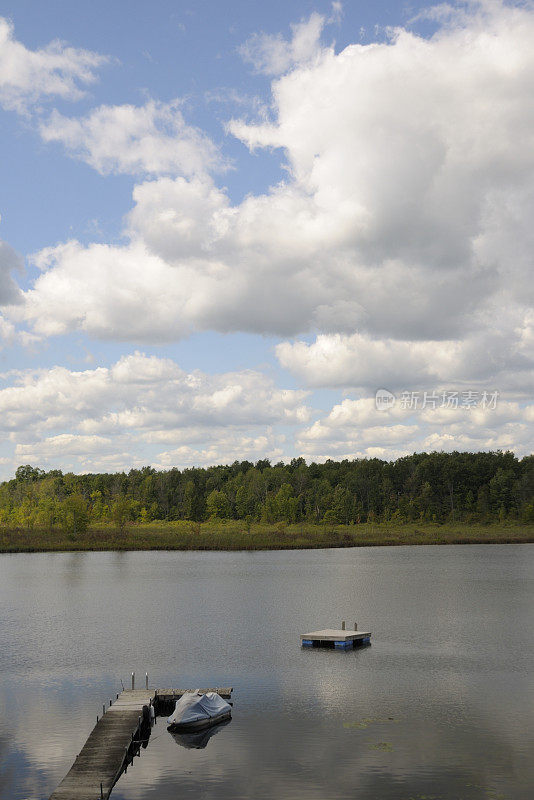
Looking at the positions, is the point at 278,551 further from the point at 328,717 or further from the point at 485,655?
the point at 328,717

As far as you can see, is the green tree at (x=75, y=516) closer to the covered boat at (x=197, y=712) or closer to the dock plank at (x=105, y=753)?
the dock plank at (x=105, y=753)

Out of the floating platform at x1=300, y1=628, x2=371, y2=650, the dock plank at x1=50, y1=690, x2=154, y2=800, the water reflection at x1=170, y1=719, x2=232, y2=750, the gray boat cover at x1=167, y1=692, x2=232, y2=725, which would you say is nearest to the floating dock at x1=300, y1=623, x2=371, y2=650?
the floating platform at x1=300, y1=628, x2=371, y2=650

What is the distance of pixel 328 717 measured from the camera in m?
31.7

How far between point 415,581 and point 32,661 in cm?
5108

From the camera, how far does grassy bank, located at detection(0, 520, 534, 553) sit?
5699 inches

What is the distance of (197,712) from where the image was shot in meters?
31.0

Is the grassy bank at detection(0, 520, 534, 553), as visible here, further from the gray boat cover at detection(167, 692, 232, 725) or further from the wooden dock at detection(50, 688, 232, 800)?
the gray boat cover at detection(167, 692, 232, 725)

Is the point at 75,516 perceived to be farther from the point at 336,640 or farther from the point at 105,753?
the point at 105,753

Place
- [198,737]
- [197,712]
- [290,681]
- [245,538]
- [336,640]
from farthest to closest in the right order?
[245,538] < [336,640] < [290,681] < [197,712] < [198,737]

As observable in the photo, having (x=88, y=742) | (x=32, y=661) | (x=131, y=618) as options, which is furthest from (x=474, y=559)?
(x=88, y=742)

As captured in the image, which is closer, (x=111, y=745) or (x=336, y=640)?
(x=111, y=745)

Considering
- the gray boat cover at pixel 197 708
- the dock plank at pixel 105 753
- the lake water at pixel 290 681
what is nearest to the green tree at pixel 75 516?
the lake water at pixel 290 681

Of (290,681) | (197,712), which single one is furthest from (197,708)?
(290,681)

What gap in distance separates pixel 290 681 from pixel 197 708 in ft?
27.8
